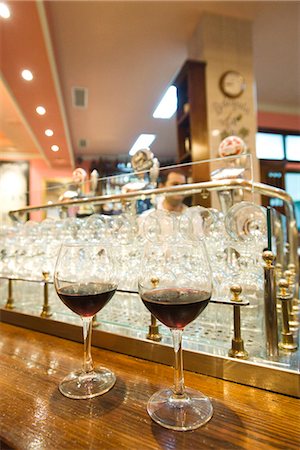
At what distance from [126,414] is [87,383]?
4.2 inches

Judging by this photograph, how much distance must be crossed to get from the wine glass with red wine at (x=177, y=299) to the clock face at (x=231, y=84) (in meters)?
2.43

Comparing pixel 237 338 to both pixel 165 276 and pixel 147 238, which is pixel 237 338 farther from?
pixel 147 238

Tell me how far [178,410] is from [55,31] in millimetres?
3022

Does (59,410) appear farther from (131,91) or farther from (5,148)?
(5,148)

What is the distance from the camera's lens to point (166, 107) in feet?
13.3

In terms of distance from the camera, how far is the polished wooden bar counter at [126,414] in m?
0.36

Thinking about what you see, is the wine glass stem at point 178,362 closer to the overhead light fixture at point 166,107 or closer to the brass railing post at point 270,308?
the brass railing post at point 270,308

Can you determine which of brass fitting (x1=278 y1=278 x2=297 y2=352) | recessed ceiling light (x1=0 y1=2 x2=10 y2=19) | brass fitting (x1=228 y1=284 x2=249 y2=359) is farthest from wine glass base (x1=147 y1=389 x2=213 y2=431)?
recessed ceiling light (x1=0 y1=2 x2=10 y2=19)

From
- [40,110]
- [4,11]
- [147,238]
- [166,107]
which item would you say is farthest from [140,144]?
[166,107]

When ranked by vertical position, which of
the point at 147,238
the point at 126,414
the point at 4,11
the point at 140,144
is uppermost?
the point at 4,11

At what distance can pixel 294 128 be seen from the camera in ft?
15.4

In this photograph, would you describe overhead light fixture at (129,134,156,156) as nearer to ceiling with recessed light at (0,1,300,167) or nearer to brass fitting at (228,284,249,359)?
ceiling with recessed light at (0,1,300,167)

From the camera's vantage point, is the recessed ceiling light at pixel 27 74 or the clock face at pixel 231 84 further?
the recessed ceiling light at pixel 27 74

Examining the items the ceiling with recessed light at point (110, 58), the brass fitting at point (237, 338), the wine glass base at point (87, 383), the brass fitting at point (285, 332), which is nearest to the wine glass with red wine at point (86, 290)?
the wine glass base at point (87, 383)
